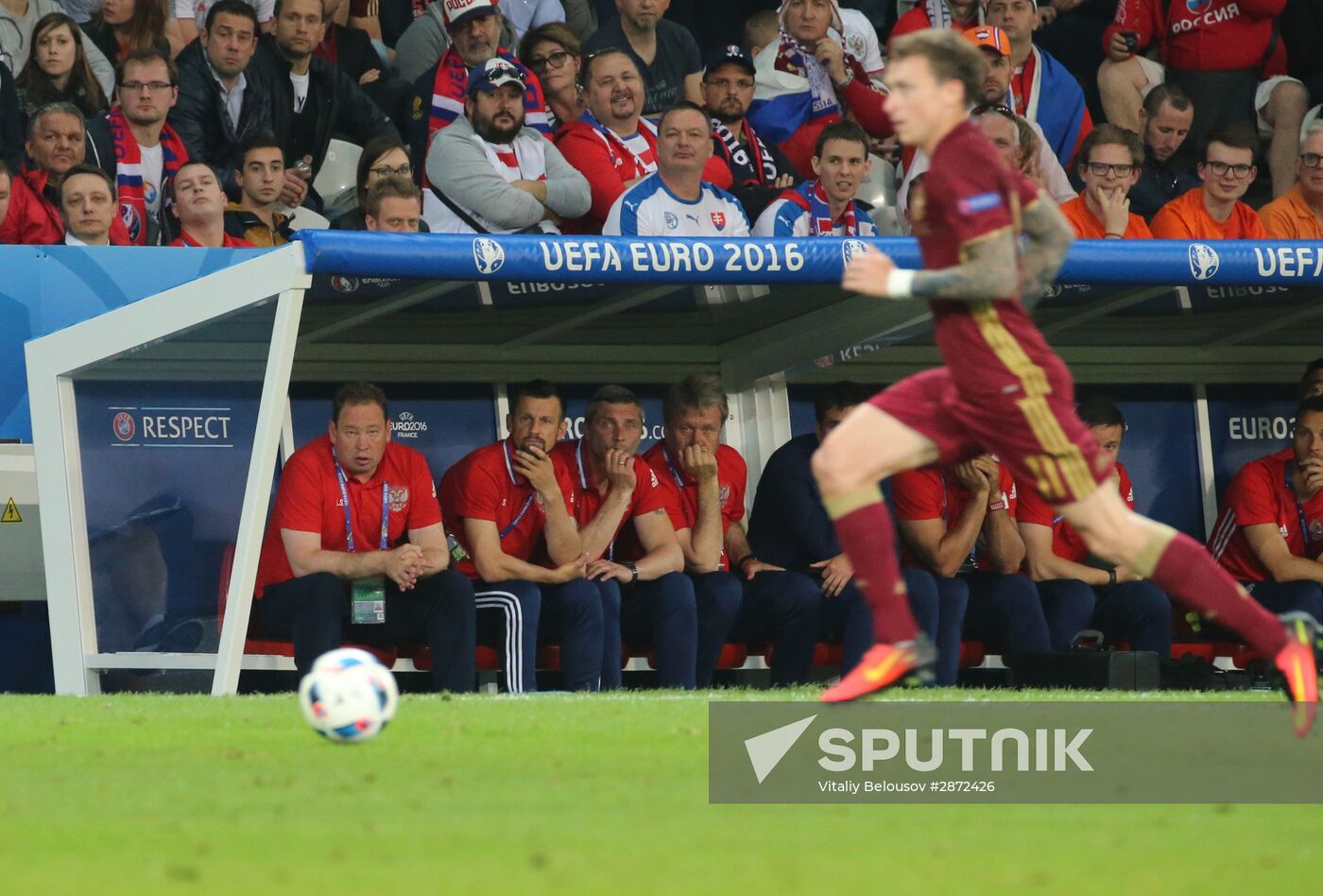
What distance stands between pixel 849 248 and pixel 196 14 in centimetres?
491

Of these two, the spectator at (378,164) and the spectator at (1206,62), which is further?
the spectator at (1206,62)

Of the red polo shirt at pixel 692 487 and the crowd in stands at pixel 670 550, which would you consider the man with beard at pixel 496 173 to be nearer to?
the crowd in stands at pixel 670 550

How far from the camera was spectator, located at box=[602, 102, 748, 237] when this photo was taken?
9.88m

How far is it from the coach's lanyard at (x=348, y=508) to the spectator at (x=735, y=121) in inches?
140

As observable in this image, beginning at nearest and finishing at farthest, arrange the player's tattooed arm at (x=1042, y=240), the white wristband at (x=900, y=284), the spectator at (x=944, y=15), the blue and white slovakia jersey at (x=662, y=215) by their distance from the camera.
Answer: the white wristband at (x=900, y=284) → the player's tattooed arm at (x=1042, y=240) → the blue and white slovakia jersey at (x=662, y=215) → the spectator at (x=944, y=15)

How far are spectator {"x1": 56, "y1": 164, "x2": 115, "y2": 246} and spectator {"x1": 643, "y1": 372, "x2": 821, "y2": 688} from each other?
284 cm

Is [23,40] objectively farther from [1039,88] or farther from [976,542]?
[1039,88]

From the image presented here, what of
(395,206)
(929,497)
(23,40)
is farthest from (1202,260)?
(23,40)

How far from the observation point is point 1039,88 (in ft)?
40.5

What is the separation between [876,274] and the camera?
541cm

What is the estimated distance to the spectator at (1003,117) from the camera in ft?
35.3

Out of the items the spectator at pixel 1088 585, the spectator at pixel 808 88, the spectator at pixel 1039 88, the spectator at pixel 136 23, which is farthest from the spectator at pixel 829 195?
the spectator at pixel 136 23

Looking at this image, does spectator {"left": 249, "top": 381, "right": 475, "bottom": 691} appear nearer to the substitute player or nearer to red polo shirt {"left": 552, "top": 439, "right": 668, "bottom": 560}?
red polo shirt {"left": 552, "top": 439, "right": 668, "bottom": 560}

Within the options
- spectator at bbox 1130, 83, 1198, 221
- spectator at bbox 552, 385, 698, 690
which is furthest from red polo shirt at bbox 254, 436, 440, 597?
spectator at bbox 1130, 83, 1198, 221
